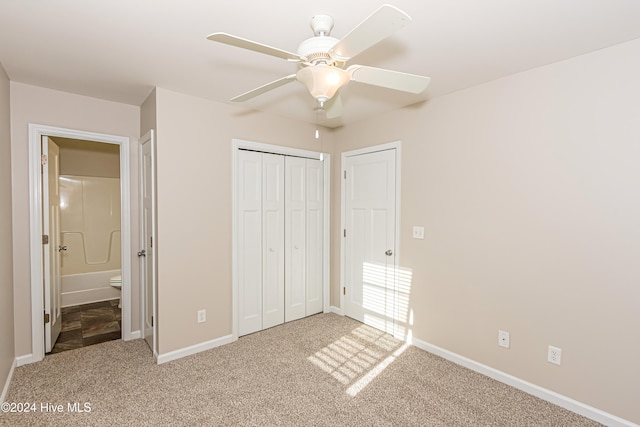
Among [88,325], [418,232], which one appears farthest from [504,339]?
[88,325]

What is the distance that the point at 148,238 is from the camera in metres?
2.99

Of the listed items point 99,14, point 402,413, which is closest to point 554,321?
point 402,413

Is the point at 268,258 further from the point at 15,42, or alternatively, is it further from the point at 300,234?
the point at 15,42

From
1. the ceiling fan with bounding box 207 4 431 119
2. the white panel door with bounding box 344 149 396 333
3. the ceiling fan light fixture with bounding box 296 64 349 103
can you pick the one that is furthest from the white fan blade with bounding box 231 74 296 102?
the white panel door with bounding box 344 149 396 333

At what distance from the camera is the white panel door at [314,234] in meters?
3.82

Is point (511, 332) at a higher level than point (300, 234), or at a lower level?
lower

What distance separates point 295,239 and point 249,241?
600mm

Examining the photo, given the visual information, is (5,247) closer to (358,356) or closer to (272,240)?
(272,240)

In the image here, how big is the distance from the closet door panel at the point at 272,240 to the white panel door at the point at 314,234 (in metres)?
0.38

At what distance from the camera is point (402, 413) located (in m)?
2.08

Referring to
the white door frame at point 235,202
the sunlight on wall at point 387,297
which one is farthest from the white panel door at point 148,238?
the sunlight on wall at point 387,297

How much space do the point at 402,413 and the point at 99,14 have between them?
297 cm

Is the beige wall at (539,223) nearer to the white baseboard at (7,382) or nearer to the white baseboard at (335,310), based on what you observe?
the white baseboard at (335,310)

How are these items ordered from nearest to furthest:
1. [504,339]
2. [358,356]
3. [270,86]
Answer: [270,86]
[504,339]
[358,356]
